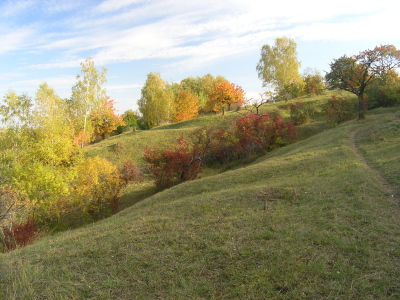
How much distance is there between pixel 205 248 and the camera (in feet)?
15.6

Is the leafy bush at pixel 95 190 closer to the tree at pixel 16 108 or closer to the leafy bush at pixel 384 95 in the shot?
the tree at pixel 16 108

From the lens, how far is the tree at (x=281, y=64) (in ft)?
142

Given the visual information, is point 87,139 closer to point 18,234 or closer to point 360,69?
point 18,234

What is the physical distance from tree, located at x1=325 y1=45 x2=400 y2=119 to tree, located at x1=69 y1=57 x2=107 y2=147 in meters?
23.1

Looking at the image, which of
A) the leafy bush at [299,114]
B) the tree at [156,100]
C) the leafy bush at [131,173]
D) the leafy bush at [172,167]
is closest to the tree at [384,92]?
the leafy bush at [299,114]

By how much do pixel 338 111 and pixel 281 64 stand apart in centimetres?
2263

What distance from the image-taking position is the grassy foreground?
3.63 m

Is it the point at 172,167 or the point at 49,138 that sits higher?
the point at 49,138

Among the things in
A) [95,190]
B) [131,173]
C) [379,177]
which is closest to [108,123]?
[131,173]

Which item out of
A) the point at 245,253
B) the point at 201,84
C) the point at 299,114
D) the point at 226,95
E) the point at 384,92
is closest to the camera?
the point at 245,253

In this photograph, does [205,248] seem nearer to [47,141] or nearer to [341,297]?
[341,297]

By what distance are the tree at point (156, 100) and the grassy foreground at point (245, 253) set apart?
35.2 meters

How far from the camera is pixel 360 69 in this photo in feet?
64.1

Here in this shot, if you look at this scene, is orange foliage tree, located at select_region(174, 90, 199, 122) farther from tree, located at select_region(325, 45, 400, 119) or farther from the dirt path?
the dirt path
